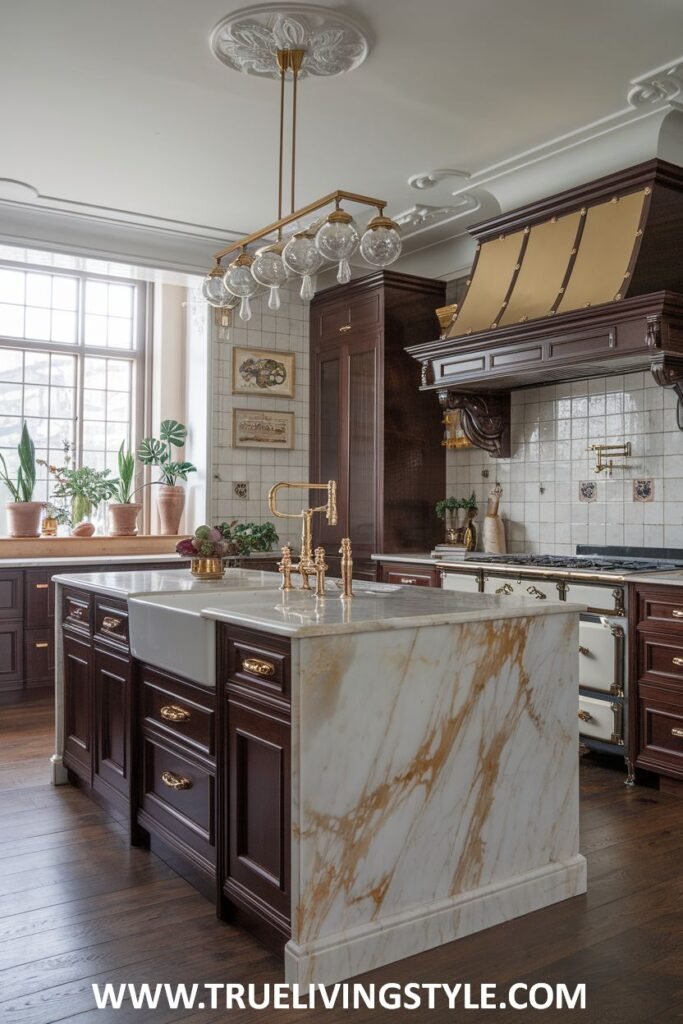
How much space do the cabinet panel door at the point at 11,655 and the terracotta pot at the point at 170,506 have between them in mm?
1528

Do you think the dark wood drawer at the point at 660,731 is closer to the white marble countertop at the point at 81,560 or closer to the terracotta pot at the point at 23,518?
the white marble countertop at the point at 81,560

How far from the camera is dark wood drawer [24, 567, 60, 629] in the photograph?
525cm

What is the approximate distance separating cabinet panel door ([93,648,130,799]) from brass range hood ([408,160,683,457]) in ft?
8.15

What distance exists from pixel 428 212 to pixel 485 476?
169 centimetres

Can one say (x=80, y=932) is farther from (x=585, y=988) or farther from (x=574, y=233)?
(x=574, y=233)

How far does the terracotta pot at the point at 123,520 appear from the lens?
635 centimetres

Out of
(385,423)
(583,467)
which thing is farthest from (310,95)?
(583,467)

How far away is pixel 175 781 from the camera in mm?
2656

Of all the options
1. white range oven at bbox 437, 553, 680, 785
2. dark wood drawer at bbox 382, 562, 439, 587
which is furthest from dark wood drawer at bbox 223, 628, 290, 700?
dark wood drawer at bbox 382, 562, 439, 587

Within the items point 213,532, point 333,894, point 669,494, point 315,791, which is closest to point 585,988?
A: point 333,894

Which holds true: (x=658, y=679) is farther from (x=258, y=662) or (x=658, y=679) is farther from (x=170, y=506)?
(x=170, y=506)

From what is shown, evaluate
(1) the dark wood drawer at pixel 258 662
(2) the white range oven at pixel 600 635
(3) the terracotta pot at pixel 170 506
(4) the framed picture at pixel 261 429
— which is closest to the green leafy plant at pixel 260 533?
(3) the terracotta pot at pixel 170 506

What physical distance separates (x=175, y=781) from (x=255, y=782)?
51 centimetres

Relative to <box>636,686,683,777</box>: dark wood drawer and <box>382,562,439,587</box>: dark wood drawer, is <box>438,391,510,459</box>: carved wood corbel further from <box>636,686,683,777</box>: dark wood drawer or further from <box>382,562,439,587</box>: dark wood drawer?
<box>636,686,683,777</box>: dark wood drawer
